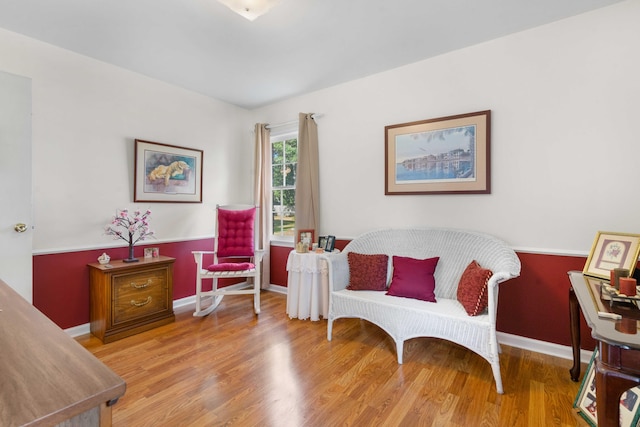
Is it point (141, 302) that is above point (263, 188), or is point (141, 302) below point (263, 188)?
below

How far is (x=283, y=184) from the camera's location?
4.05m

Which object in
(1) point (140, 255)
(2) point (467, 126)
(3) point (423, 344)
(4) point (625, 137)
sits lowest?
(3) point (423, 344)

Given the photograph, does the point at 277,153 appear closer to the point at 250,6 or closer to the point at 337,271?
the point at 337,271

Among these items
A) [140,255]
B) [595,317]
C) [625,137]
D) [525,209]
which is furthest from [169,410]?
[625,137]

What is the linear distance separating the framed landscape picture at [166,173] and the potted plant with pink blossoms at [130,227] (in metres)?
0.20

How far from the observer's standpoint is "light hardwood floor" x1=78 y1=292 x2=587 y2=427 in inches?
64.2

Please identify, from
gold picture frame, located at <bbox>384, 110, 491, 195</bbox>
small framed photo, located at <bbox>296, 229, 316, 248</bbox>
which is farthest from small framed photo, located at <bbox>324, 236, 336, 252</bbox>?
gold picture frame, located at <bbox>384, 110, 491, 195</bbox>

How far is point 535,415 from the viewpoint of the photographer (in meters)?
1.63

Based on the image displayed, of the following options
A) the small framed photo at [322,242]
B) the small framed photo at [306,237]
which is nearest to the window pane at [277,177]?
the small framed photo at [306,237]

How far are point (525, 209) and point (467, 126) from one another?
85 centimetres

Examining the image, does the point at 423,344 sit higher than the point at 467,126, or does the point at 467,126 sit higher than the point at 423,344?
the point at 467,126

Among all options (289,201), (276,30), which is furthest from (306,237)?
(276,30)

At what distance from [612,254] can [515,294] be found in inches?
30.6

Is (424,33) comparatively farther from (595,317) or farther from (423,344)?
(423,344)
